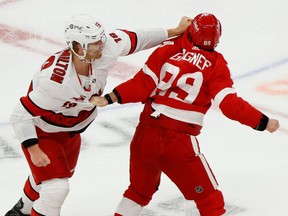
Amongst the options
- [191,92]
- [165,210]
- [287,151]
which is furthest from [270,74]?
[191,92]

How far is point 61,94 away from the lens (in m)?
4.08

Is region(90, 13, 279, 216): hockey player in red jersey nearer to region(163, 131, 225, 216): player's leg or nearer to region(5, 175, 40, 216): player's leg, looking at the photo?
region(163, 131, 225, 216): player's leg

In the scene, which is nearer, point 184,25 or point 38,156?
point 38,156

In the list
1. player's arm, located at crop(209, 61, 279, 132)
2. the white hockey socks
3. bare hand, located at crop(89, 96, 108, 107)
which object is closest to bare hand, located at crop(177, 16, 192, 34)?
player's arm, located at crop(209, 61, 279, 132)

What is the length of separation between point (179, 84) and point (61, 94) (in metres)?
0.50

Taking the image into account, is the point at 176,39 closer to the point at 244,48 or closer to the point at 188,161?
the point at 188,161

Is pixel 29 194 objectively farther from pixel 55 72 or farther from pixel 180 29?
pixel 180 29

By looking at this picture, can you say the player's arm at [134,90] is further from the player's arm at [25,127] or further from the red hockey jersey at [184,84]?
the player's arm at [25,127]

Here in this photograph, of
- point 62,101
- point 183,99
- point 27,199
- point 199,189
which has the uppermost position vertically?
point 183,99

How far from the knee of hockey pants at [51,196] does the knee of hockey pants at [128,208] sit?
331 mm

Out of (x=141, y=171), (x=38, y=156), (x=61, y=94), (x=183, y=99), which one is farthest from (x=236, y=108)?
(x=38, y=156)

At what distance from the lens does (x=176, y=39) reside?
4.29 meters

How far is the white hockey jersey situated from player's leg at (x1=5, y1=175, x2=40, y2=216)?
1.29 feet

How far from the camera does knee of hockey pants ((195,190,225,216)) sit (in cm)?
417
